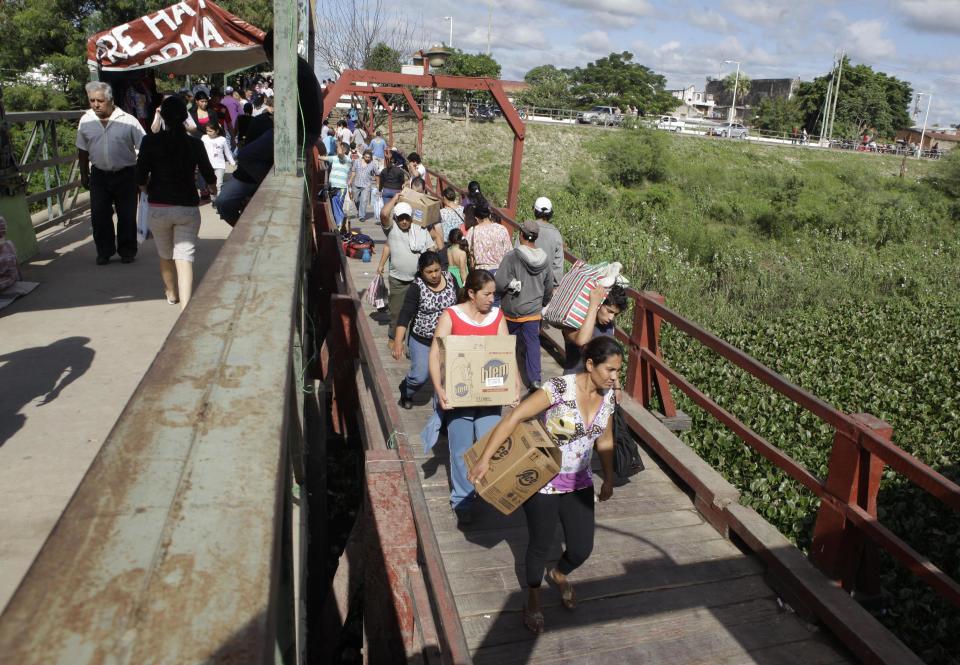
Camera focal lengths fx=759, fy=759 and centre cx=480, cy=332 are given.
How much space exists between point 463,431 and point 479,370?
0.44 meters

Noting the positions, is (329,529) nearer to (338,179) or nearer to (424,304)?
(424,304)

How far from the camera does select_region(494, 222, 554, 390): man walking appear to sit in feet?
22.1

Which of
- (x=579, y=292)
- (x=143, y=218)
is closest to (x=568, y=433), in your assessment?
(x=579, y=292)

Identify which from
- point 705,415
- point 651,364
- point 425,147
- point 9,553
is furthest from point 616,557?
point 425,147

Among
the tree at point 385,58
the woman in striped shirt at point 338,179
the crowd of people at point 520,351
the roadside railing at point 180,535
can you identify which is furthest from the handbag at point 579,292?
the tree at point 385,58

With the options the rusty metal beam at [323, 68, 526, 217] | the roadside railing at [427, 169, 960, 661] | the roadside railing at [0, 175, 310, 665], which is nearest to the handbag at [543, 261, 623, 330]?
the roadside railing at [427, 169, 960, 661]

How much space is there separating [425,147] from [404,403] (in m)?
41.2

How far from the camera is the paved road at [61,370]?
3.90 metres

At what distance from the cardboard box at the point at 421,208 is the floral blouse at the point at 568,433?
3.93m

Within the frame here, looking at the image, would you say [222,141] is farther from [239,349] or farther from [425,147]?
[425,147]

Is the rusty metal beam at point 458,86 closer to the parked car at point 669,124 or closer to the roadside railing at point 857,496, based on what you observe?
the roadside railing at point 857,496

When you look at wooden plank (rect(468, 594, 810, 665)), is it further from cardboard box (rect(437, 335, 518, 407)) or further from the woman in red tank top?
cardboard box (rect(437, 335, 518, 407))

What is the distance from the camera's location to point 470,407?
491 centimetres

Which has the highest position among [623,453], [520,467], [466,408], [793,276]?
[520,467]
